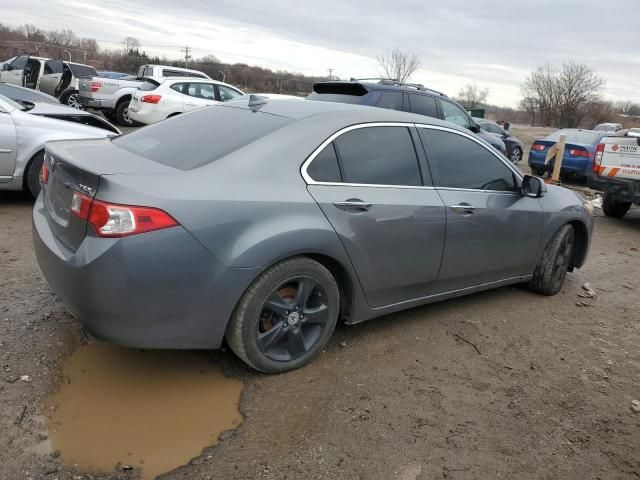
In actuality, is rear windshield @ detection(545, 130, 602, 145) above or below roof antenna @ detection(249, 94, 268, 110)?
above

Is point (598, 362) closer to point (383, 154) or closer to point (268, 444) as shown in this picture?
point (383, 154)

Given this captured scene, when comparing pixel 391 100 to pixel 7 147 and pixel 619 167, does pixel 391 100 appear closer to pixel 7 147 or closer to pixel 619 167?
pixel 619 167

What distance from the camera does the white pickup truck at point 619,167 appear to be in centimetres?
830

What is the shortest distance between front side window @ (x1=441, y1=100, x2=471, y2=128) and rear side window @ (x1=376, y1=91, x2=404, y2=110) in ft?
3.88

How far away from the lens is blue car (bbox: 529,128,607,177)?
1327 centimetres

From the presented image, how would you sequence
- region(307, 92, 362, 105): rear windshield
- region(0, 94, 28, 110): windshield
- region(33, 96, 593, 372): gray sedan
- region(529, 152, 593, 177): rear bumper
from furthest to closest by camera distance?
region(529, 152, 593, 177): rear bumper, region(307, 92, 362, 105): rear windshield, region(0, 94, 28, 110): windshield, region(33, 96, 593, 372): gray sedan

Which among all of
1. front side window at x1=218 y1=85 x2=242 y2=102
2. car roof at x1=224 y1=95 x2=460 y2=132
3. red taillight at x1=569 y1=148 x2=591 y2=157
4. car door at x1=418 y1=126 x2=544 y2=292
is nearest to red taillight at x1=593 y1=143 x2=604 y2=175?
red taillight at x1=569 y1=148 x2=591 y2=157

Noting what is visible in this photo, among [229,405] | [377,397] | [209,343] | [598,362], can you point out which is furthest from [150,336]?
[598,362]

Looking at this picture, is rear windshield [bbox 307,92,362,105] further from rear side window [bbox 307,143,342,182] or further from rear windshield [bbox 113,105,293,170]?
rear side window [bbox 307,143,342,182]

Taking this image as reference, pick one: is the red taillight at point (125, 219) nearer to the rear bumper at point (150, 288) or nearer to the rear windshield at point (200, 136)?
the rear bumper at point (150, 288)

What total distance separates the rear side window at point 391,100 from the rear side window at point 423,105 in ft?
0.94

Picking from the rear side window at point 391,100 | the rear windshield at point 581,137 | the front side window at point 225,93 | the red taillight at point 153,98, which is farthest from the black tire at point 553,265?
the red taillight at point 153,98

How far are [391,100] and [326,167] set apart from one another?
5145 millimetres

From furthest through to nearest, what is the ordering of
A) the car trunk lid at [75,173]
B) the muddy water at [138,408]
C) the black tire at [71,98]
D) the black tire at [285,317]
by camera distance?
the black tire at [71,98] < the black tire at [285,317] < the car trunk lid at [75,173] < the muddy water at [138,408]
